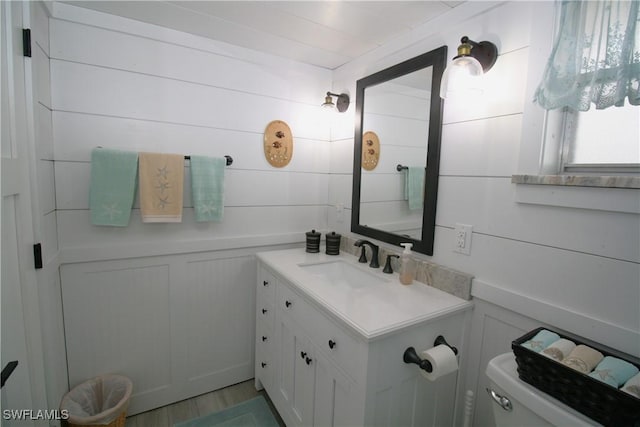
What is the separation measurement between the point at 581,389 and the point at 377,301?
24.9 inches

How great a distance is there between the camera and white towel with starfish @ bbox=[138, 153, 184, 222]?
5.06ft

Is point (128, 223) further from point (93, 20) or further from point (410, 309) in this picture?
point (410, 309)

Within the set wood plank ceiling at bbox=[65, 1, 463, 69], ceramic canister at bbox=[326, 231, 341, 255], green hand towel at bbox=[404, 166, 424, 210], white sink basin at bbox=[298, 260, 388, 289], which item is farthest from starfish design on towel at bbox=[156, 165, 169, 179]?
green hand towel at bbox=[404, 166, 424, 210]

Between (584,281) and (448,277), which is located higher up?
(584,281)

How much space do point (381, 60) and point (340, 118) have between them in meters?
0.46

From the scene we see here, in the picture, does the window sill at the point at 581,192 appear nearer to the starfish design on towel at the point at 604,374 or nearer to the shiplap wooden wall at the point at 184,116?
the starfish design on towel at the point at 604,374

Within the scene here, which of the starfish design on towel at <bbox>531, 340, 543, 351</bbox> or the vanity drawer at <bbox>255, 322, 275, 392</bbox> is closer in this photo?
the starfish design on towel at <bbox>531, 340, 543, 351</bbox>

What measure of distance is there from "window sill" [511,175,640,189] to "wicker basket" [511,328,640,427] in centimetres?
47

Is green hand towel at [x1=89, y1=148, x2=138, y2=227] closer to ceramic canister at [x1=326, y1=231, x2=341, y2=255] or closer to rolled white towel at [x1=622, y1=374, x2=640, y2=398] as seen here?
ceramic canister at [x1=326, y1=231, x2=341, y2=255]

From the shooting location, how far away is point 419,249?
1.46 m

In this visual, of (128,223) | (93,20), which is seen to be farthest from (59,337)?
Result: (93,20)

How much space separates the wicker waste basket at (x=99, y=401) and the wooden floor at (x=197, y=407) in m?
0.21

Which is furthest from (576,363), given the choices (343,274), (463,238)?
(343,274)

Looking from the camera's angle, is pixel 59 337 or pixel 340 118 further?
pixel 340 118
